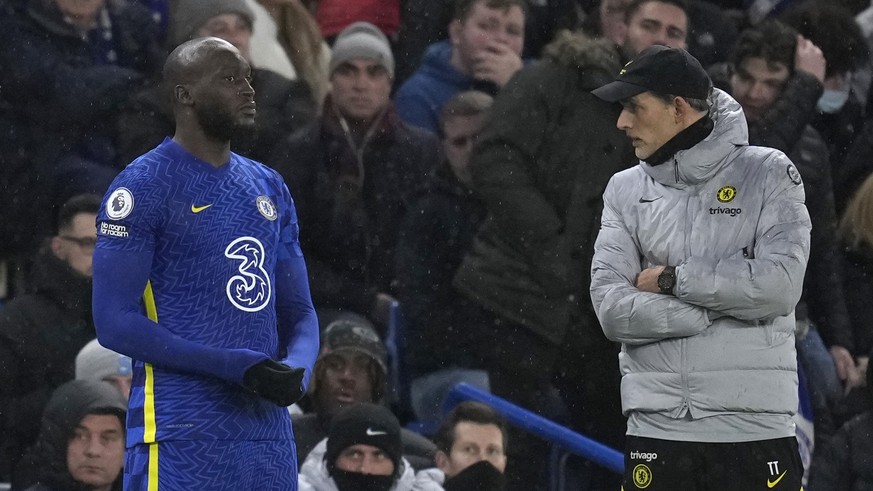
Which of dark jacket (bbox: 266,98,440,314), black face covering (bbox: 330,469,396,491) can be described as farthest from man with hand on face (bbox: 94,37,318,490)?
dark jacket (bbox: 266,98,440,314)

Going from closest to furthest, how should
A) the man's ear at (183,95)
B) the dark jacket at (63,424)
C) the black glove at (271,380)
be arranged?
the black glove at (271,380) < the man's ear at (183,95) < the dark jacket at (63,424)

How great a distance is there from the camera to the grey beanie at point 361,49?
8133 mm

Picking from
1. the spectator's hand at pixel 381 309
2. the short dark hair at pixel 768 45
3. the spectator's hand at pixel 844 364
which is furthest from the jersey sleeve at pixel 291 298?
the spectator's hand at pixel 844 364

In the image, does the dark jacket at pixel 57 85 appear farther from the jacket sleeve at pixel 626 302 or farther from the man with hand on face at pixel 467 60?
the jacket sleeve at pixel 626 302

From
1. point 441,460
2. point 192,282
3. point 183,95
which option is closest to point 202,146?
point 183,95

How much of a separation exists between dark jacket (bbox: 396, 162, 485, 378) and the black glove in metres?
3.45

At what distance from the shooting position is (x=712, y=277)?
184 inches

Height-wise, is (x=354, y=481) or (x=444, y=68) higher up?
(x=444, y=68)

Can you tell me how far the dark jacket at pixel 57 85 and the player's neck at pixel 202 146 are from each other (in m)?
3.51

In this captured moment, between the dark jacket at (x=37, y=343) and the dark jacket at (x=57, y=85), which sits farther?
the dark jacket at (x=57, y=85)

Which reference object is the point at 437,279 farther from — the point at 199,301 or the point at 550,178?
the point at 199,301

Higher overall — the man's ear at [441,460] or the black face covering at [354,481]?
the man's ear at [441,460]

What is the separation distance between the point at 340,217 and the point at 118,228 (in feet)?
11.9

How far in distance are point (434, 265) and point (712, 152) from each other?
3.16 m
